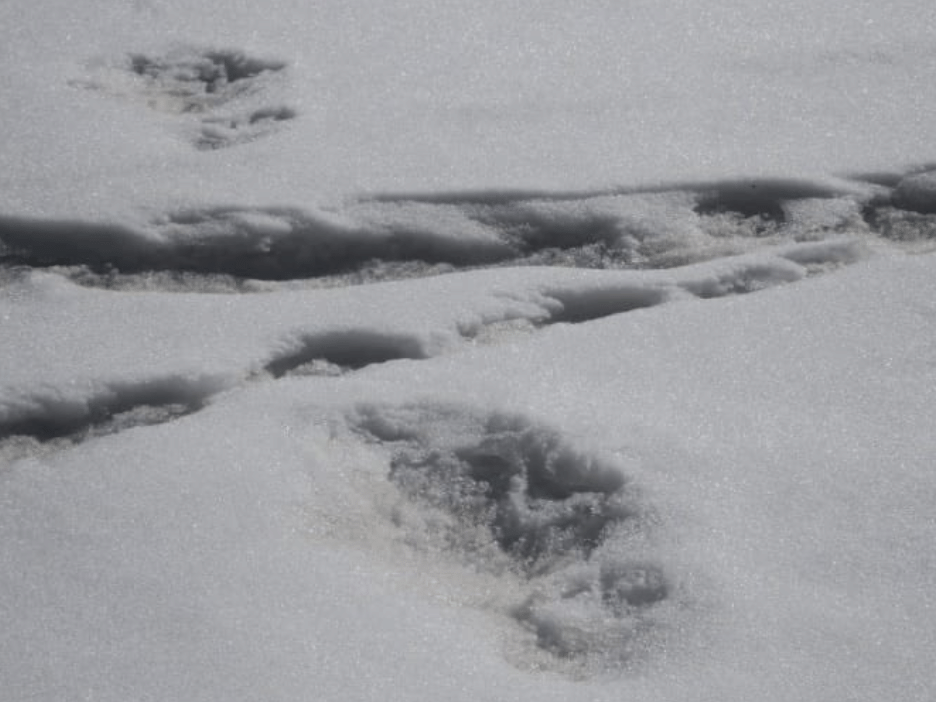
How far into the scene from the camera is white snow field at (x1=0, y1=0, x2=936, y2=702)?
1260mm

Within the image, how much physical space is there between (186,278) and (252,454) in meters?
0.40

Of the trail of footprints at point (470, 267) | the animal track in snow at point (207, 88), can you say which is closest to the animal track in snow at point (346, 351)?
the trail of footprints at point (470, 267)

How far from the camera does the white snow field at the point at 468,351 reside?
1.26 m

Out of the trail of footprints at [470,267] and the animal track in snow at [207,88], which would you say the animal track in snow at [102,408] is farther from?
the animal track in snow at [207,88]

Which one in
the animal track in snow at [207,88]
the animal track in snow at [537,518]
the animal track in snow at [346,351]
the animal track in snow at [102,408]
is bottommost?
the animal track in snow at [537,518]

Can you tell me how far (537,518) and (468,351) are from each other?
290 mm

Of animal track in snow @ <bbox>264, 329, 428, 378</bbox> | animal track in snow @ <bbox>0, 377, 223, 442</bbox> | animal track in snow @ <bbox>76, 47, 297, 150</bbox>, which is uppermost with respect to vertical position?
animal track in snow @ <bbox>76, 47, 297, 150</bbox>

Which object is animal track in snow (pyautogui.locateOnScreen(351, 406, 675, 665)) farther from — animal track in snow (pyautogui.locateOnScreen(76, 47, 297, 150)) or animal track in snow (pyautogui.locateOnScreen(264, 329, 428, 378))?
animal track in snow (pyautogui.locateOnScreen(76, 47, 297, 150))

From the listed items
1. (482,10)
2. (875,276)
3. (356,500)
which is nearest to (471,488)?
(356,500)

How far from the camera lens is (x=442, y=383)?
1.57 m

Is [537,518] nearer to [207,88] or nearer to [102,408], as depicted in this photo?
[102,408]

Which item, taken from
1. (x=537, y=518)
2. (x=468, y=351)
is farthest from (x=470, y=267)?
(x=537, y=518)

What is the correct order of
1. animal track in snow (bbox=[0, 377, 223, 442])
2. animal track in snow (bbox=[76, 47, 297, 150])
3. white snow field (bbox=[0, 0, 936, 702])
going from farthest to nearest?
animal track in snow (bbox=[76, 47, 297, 150]), animal track in snow (bbox=[0, 377, 223, 442]), white snow field (bbox=[0, 0, 936, 702])

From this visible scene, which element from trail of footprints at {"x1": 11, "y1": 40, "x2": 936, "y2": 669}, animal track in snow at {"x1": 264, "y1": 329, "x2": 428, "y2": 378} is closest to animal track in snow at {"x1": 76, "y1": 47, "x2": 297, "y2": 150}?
trail of footprints at {"x1": 11, "y1": 40, "x2": 936, "y2": 669}
